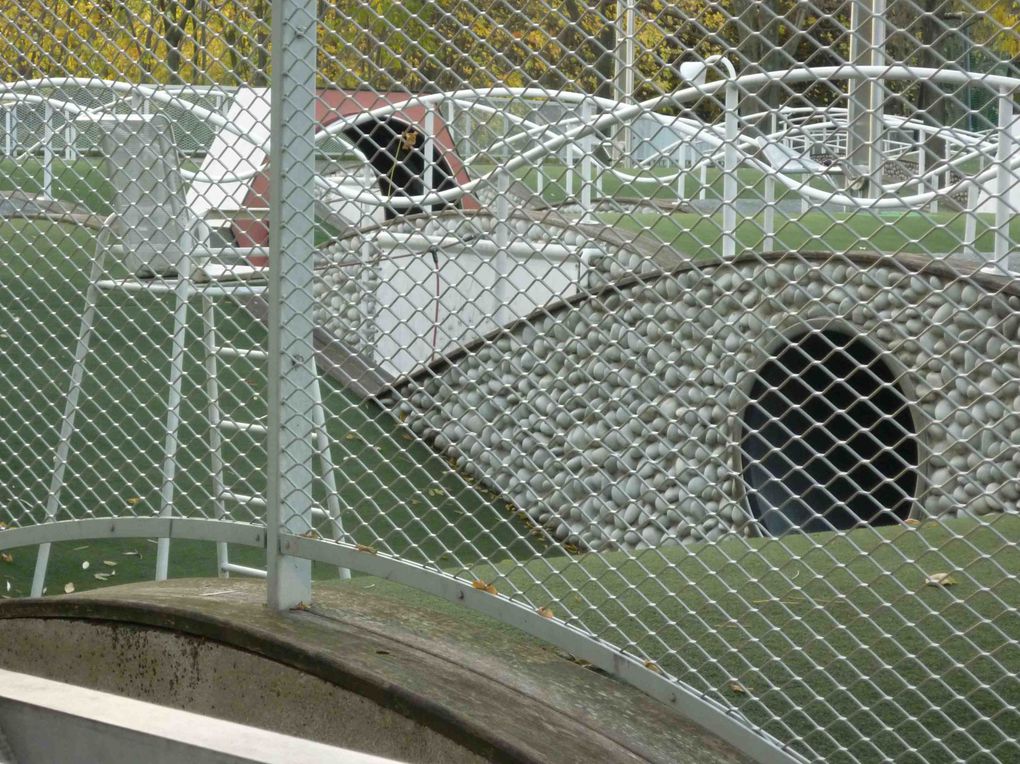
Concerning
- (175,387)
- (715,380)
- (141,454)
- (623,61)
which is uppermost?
(623,61)

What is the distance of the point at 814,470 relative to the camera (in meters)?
7.14

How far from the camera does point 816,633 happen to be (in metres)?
2.76

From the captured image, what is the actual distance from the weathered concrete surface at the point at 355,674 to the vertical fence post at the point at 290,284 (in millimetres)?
207

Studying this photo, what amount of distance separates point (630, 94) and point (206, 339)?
1.95 metres

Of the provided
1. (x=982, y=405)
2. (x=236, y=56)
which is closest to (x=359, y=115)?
(x=236, y=56)

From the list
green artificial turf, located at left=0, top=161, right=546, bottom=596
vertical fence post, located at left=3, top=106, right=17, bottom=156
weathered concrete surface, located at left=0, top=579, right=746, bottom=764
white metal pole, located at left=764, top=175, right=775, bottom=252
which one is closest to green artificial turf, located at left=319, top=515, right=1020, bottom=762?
weathered concrete surface, located at left=0, top=579, right=746, bottom=764

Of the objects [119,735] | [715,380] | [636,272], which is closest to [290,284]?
[636,272]

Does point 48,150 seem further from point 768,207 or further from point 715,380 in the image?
point 715,380

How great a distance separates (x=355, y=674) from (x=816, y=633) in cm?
98

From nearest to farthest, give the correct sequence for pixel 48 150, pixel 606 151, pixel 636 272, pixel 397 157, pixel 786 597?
1. pixel 606 151
2. pixel 397 157
3. pixel 636 272
4. pixel 786 597
5. pixel 48 150

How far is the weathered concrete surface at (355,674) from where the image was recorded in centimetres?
262

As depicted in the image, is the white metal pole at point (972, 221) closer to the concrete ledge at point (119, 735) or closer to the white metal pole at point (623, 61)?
the white metal pole at point (623, 61)

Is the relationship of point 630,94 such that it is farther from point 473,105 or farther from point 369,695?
point 369,695

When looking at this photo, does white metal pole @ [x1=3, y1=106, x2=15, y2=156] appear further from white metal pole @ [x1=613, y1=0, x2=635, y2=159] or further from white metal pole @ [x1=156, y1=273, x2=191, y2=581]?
white metal pole @ [x1=613, y1=0, x2=635, y2=159]
